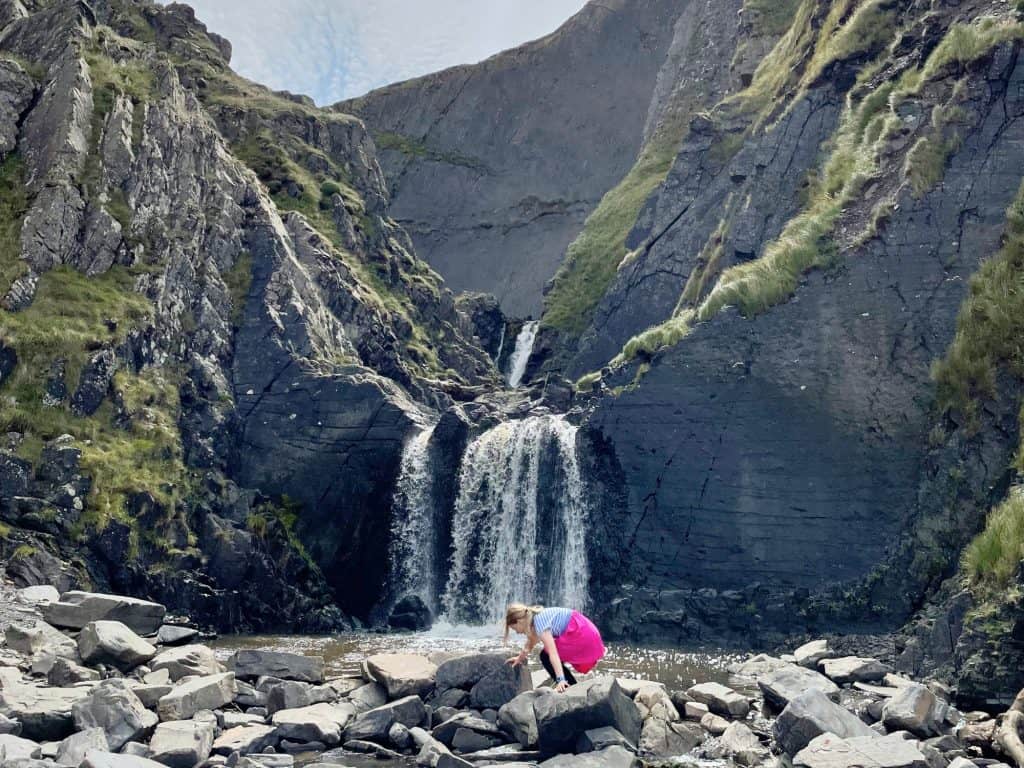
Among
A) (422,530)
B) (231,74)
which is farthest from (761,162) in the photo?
(231,74)

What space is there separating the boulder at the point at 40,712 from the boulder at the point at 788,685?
35.9 feet

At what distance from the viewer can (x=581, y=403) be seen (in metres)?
37.2

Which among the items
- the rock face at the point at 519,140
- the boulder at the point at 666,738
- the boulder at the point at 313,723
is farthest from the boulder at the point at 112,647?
the rock face at the point at 519,140

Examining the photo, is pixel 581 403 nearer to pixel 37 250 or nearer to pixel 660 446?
pixel 660 446

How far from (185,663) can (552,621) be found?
684cm

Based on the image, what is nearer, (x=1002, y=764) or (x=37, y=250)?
(x=1002, y=764)

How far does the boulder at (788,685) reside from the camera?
1622 centimetres

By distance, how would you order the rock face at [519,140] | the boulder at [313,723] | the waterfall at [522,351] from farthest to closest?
the rock face at [519,140]
the waterfall at [522,351]
the boulder at [313,723]

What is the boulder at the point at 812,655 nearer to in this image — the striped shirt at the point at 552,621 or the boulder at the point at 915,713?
the boulder at the point at 915,713

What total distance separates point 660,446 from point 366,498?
12196mm

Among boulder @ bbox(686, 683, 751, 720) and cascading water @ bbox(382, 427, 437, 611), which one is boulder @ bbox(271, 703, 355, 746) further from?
cascading water @ bbox(382, 427, 437, 611)

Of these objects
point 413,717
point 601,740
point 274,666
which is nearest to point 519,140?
point 274,666

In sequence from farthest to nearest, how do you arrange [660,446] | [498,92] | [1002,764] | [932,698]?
[498,92]
[660,446]
[932,698]
[1002,764]

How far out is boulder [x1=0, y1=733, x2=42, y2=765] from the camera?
11202 mm
